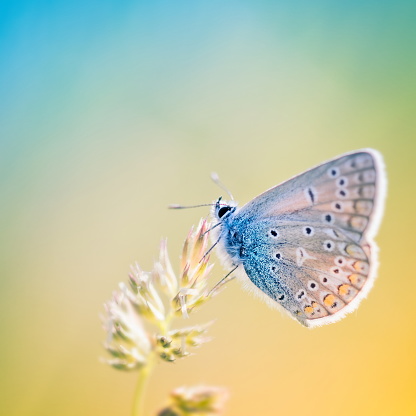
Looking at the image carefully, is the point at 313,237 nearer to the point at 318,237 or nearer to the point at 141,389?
the point at 318,237

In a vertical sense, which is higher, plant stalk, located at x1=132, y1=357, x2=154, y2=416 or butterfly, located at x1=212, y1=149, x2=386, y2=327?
butterfly, located at x1=212, y1=149, x2=386, y2=327

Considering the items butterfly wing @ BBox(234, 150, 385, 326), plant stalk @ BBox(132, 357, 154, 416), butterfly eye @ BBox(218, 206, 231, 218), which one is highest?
butterfly eye @ BBox(218, 206, 231, 218)

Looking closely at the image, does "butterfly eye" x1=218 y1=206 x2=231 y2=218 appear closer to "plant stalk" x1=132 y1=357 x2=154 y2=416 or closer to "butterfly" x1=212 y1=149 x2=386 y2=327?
"butterfly" x1=212 y1=149 x2=386 y2=327

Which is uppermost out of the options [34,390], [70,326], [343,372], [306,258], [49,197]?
[49,197]

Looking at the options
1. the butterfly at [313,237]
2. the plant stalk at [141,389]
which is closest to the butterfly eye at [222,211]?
the butterfly at [313,237]

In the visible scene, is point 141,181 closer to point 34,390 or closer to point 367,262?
point 34,390

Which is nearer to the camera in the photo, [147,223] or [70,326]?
[70,326]

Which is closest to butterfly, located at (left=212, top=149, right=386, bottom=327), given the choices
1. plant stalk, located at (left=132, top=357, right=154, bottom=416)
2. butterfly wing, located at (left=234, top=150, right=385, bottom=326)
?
butterfly wing, located at (left=234, top=150, right=385, bottom=326)

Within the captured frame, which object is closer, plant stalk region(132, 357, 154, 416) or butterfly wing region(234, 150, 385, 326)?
plant stalk region(132, 357, 154, 416)

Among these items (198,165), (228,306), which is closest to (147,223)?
(198,165)
